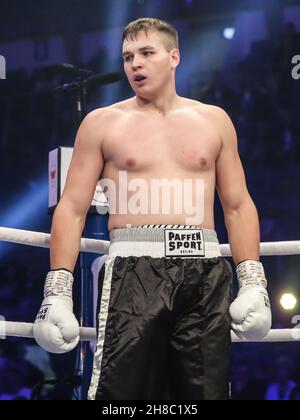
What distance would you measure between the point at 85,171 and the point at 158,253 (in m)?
0.30

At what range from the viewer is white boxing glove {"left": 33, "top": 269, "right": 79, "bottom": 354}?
1.73 m

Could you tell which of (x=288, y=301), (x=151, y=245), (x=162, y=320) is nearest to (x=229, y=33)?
(x=288, y=301)

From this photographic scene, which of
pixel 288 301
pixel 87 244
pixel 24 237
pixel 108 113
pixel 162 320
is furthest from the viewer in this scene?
pixel 288 301

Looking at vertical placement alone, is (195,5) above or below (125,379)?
above

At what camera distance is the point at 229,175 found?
197cm

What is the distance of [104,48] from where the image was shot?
588cm

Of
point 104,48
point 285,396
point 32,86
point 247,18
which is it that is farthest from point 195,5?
point 285,396

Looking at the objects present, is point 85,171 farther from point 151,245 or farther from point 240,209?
point 240,209

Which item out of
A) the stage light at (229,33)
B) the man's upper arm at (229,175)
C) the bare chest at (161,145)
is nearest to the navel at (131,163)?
the bare chest at (161,145)

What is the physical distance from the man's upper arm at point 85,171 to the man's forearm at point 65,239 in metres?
0.03

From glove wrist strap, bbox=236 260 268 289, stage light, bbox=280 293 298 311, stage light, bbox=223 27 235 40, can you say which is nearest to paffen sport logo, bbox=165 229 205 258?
glove wrist strap, bbox=236 260 268 289

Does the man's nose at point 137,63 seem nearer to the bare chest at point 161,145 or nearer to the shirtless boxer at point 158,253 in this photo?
the shirtless boxer at point 158,253

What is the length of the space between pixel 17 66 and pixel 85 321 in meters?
3.69

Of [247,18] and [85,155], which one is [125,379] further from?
[247,18]
